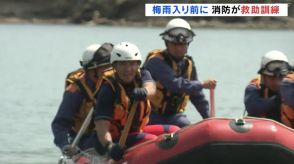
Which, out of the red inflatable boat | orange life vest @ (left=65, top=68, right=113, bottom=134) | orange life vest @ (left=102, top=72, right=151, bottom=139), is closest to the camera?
the red inflatable boat

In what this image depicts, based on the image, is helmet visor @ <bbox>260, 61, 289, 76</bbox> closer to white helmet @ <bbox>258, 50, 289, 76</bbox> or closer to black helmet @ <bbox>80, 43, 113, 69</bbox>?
white helmet @ <bbox>258, 50, 289, 76</bbox>

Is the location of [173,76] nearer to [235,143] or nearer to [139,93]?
[139,93]

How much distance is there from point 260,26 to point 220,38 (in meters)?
11.1

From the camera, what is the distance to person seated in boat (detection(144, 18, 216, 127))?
364 inches

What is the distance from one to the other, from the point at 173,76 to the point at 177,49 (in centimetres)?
27

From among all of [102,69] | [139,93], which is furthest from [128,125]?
[102,69]

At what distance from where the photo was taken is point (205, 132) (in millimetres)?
7379

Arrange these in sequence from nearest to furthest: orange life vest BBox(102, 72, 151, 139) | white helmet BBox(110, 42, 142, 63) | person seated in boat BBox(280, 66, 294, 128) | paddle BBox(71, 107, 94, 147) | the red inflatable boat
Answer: the red inflatable boat < white helmet BBox(110, 42, 142, 63) < orange life vest BBox(102, 72, 151, 139) < person seated in boat BBox(280, 66, 294, 128) < paddle BBox(71, 107, 94, 147)

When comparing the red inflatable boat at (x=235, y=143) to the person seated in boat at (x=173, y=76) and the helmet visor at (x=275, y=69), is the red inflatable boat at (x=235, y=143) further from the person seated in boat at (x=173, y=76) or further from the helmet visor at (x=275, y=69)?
the person seated in boat at (x=173, y=76)

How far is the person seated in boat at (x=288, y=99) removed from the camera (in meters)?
8.27

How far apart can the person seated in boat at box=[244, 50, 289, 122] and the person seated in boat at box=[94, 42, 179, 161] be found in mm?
999

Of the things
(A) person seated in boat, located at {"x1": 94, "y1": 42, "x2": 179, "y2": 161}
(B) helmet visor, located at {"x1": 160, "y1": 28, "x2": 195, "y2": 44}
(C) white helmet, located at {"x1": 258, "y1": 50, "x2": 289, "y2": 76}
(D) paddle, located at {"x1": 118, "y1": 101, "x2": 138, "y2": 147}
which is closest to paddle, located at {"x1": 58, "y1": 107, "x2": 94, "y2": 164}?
(A) person seated in boat, located at {"x1": 94, "y1": 42, "x2": 179, "y2": 161}

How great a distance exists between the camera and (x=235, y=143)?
7332 mm

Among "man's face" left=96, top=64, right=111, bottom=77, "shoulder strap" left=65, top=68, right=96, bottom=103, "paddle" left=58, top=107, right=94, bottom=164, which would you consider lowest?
"paddle" left=58, top=107, right=94, bottom=164
